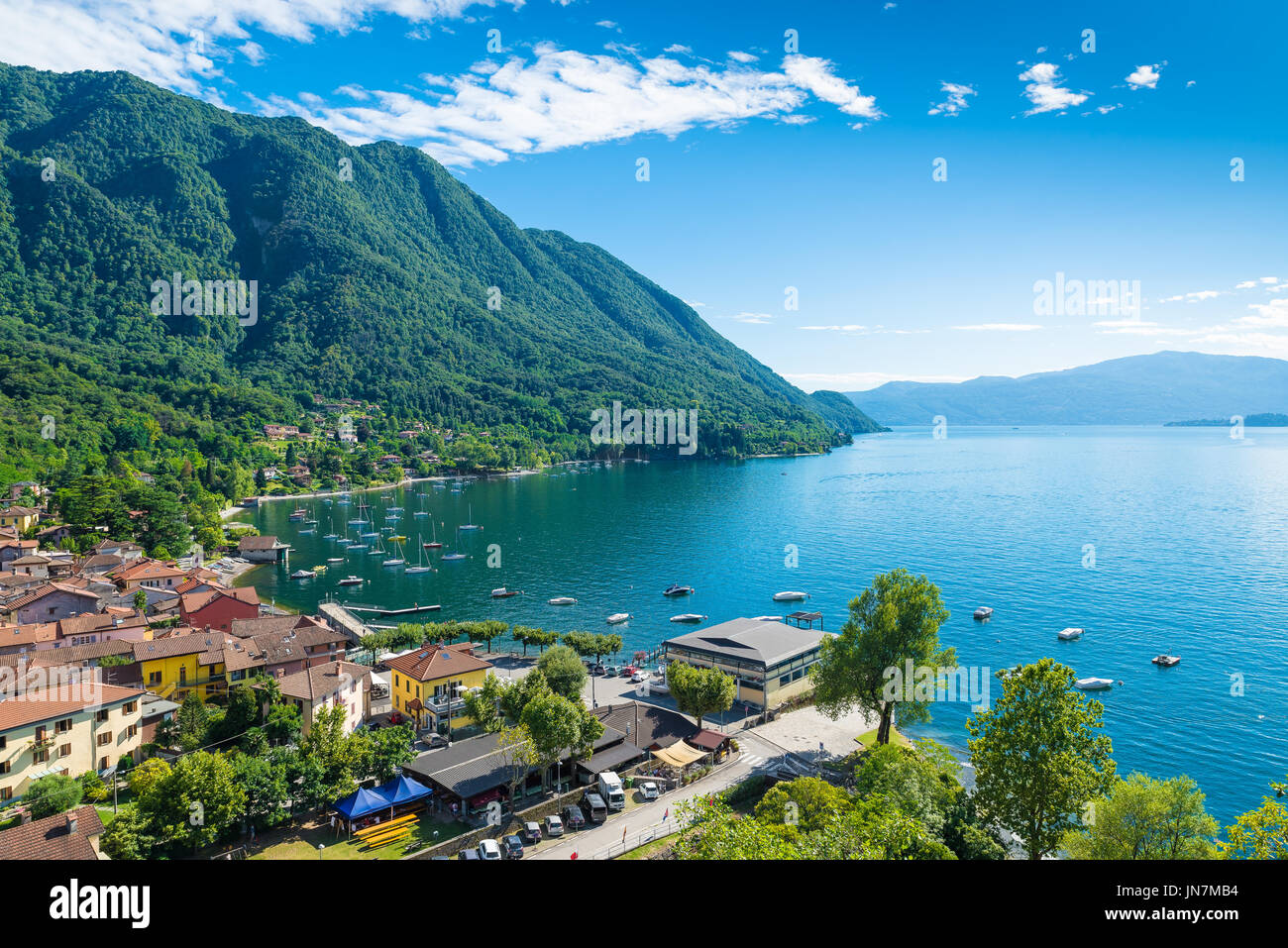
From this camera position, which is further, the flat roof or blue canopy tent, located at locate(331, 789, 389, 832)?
the flat roof

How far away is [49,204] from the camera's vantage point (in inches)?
7731

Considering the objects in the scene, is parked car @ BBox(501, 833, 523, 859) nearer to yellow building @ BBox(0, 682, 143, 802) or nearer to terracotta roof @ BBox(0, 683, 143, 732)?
yellow building @ BBox(0, 682, 143, 802)

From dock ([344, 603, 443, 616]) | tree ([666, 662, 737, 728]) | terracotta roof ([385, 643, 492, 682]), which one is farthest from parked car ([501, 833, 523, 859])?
dock ([344, 603, 443, 616])

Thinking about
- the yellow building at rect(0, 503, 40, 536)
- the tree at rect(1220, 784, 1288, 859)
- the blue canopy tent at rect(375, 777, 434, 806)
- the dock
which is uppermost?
the yellow building at rect(0, 503, 40, 536)

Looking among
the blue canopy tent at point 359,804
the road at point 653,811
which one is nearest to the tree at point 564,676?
the road at point 653,811

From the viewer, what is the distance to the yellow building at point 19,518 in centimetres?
6931

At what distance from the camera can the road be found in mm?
22781

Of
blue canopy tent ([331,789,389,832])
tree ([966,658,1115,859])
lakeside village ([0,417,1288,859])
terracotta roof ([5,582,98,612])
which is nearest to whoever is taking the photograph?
tree ([966,658,1115,859])

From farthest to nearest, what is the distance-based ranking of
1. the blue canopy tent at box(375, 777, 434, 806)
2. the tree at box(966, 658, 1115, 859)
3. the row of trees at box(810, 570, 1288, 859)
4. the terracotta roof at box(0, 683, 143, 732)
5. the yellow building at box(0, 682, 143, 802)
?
the blue canopy tent at box(375, 777, 434, 806) → the terracotta roof at box(0, 683, 143, 732) → the yellow building at box(0, 682, 143, 802) → the row of trees at box(810, 570, 1288, 859) → the tree at box(966, 658, 1115, 859)

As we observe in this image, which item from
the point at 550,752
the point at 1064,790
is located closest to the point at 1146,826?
the point at 1064,790

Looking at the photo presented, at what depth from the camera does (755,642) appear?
128 feet

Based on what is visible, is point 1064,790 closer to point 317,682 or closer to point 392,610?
point 317,682

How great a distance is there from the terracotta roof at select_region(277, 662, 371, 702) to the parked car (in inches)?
476
